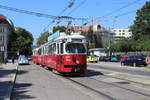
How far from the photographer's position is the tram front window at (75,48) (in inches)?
885

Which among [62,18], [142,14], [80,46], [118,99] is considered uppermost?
[142,14]

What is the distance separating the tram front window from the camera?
885 inches

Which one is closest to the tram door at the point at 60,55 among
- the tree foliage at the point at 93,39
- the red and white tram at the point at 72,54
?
the red and white tram at the point at 72,54

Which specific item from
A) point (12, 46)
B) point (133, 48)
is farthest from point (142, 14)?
point (12, 46)

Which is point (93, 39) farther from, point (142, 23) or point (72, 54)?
point (72, 54)

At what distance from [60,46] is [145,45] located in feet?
173

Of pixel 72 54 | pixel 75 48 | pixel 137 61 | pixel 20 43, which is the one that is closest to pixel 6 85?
pixel 72 54

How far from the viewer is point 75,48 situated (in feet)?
74.4

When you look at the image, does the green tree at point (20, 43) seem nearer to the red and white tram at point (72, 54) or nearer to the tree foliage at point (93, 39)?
the tree foliage at point (93, 39)

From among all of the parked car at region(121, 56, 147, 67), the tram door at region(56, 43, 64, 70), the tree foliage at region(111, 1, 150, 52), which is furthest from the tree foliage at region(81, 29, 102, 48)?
the tram door at region(56, 43, 64, 70)

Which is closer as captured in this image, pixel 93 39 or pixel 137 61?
pixel 137 61

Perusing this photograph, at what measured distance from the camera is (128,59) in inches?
1667

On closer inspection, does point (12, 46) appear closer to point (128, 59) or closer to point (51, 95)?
point (128, 59)

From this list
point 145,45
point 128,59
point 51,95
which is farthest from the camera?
point 145,45
